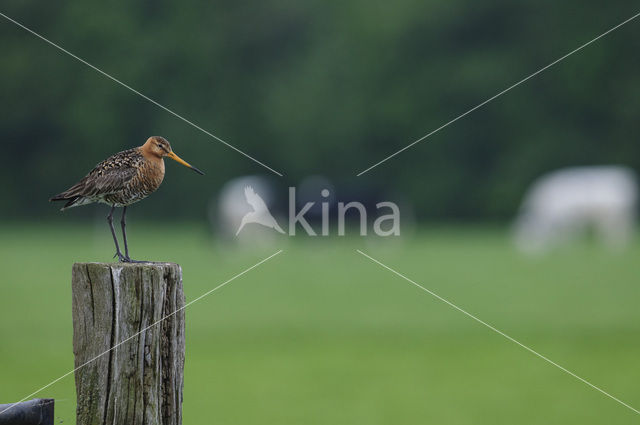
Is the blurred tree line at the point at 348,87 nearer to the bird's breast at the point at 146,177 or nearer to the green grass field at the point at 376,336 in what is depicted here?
the green grass field at the point at 376,336

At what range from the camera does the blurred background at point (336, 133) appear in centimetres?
2164

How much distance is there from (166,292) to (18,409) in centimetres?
65

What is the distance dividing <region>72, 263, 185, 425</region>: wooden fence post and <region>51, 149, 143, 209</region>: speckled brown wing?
0.90ft

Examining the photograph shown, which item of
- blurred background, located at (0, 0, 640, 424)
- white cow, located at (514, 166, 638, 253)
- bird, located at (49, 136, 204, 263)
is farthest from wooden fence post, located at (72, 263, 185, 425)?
white cow, located at (514, 166, 638, 253)

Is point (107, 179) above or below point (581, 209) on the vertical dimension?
below

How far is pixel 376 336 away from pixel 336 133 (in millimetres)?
29791

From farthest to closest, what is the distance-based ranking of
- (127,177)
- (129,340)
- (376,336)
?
(376,336) → (127,177) → (129,340)

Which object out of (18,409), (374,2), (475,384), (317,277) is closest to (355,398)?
(475,384)

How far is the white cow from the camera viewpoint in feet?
116

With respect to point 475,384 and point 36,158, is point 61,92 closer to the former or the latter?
point 36,158

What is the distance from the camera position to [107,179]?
3.29 metres

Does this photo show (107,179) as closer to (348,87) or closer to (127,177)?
(127,177)

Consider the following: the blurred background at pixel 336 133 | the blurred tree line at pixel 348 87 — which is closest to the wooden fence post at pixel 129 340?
the blurred background at pixel 336 133

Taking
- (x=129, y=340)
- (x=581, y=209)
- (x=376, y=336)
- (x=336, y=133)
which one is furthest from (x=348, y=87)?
(x=129, y=340)
